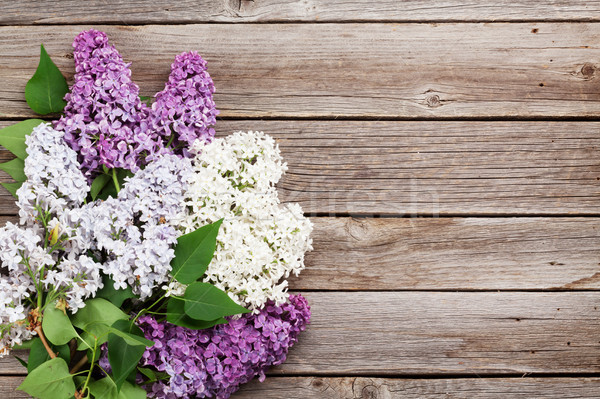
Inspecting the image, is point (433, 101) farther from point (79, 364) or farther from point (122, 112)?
point (79, 364)

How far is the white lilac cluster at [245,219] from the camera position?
88 cm

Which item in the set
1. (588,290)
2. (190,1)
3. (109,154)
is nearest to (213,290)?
(109,154)

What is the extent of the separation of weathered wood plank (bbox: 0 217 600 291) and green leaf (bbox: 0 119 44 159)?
0.59 meters

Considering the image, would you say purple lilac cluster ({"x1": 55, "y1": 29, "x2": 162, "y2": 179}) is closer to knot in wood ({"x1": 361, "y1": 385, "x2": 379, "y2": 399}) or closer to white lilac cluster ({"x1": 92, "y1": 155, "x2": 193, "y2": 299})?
white lilac cluster ({"x1": 92, "y1": 155, "x2": 193, "y2": 299})

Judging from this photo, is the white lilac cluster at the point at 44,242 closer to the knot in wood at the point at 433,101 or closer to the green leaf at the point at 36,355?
the green leaf at the point at 36,355

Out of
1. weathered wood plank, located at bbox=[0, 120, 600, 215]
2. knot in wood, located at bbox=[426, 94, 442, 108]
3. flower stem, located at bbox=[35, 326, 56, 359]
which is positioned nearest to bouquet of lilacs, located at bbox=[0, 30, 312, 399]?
flower stem, located at bbox=[35, 326, 56, 359]

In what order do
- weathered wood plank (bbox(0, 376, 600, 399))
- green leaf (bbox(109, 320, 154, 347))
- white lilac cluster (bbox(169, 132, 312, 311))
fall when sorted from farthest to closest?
weathered wood plank (bbox(0, 376, 600, 399)), white lilac cluster (bbox(169, 132, 312, 311)), green leaf (bbox(109, 320, 154, 347))

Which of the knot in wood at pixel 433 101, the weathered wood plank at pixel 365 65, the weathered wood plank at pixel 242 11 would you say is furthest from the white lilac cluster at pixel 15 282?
the knot in wood at pixel 433 101

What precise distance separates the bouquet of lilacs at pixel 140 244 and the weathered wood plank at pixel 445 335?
11cm

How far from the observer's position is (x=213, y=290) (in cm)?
82

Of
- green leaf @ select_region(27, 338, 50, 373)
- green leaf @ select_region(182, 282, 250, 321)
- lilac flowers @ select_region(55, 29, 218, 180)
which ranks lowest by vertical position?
green leaf @ select_region(27, 338, 50, 373)

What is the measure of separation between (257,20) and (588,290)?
0.93 meters

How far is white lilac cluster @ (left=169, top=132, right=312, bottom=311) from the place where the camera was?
2.87 feet

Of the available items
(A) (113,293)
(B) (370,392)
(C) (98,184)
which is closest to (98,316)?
(A) (113,293)
